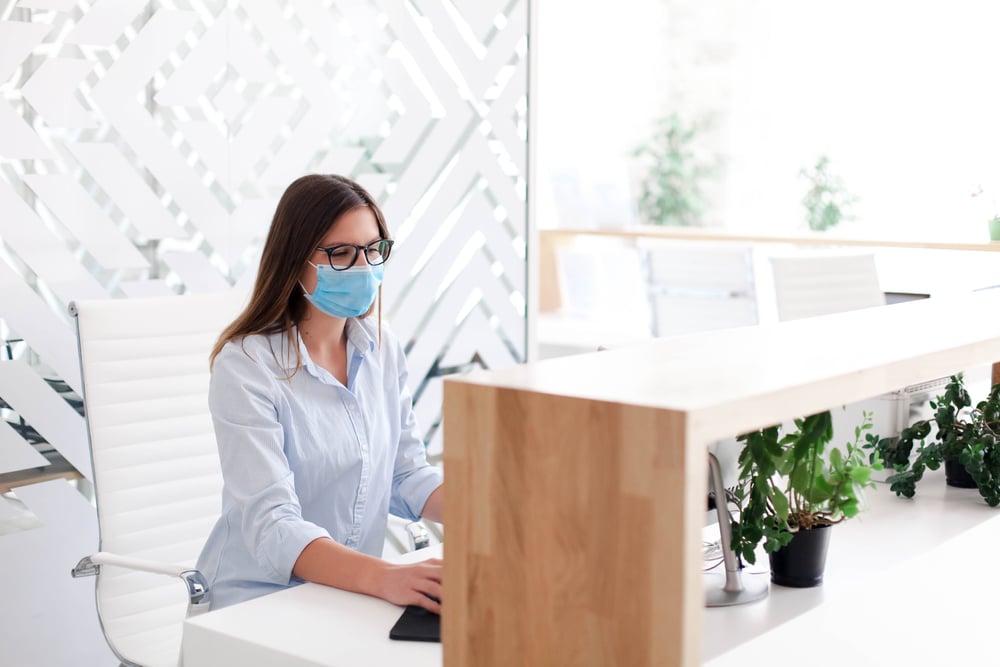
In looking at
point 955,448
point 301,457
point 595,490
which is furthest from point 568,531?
point 955,448

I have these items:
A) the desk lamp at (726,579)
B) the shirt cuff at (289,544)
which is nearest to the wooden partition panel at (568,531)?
the desk lamp at (726,579)

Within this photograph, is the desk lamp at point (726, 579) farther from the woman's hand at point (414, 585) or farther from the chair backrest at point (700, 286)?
the chair backrest at point (700, 286)

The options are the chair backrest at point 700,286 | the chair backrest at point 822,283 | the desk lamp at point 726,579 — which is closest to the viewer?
the desk lamp at point 726,579

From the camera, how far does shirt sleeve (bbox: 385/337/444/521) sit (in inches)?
80.0

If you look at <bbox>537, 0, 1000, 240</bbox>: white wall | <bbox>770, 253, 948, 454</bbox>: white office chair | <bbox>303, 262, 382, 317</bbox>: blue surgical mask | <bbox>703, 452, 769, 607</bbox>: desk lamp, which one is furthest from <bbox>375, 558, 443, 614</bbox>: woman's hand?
<bbox>537, 0, 1000, 240</bbox>: white wall

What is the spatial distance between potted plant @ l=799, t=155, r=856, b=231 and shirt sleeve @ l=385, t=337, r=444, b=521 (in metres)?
5.44

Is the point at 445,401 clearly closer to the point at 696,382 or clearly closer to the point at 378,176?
the point at 696,382

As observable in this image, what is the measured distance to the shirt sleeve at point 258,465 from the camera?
1646mm

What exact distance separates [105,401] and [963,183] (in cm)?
610

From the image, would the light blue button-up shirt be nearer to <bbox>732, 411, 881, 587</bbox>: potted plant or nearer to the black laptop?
the black laptop

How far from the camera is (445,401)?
1062 mm

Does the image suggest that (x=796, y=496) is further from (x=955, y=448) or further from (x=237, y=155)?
(x=237, y=155)

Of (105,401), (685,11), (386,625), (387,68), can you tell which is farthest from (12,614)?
(685,11)

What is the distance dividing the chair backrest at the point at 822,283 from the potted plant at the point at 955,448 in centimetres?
179
